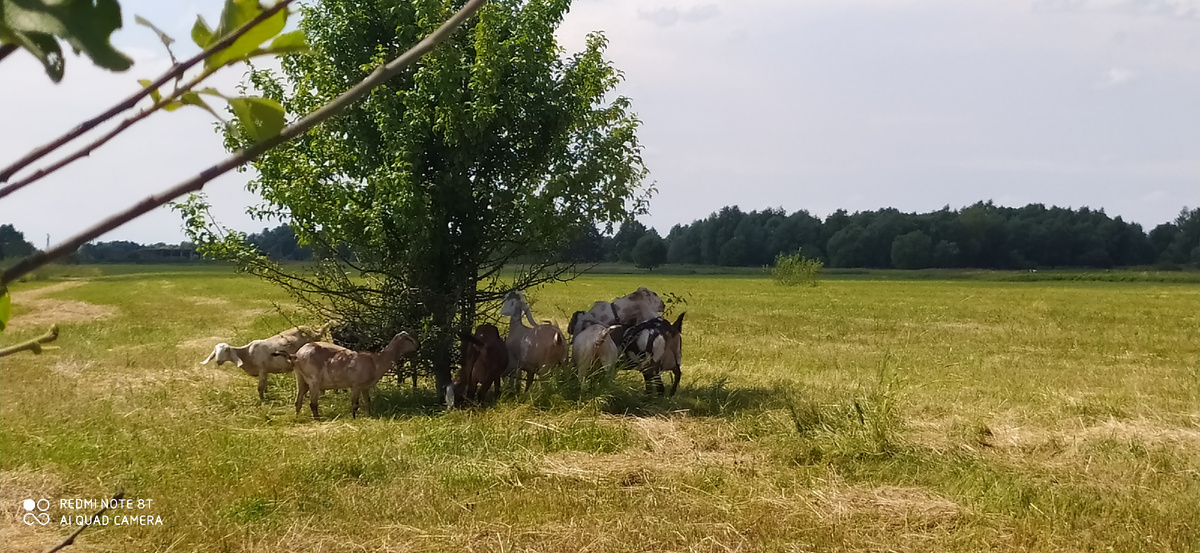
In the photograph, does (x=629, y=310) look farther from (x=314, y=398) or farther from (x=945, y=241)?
(x=945, y=241)

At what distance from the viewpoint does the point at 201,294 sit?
33156mm

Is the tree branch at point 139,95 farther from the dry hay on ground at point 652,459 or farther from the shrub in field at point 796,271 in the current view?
the shrub in field at point 796,271

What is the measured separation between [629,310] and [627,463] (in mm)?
3495

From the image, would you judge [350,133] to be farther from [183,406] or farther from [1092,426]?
[1092,426]

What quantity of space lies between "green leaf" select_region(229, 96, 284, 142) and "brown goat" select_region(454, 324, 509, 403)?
26.0ft

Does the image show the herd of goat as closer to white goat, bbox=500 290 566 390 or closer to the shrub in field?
white goat, bbox=500 290 566 390

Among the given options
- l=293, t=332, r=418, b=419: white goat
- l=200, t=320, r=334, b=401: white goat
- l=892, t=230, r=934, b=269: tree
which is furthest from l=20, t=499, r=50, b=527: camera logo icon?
l=892, t=230, r=934, b=269: tree

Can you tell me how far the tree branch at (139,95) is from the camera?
1.70 ft

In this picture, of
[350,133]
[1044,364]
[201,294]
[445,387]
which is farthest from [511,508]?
[201,294]

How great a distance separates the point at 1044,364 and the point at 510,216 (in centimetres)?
863

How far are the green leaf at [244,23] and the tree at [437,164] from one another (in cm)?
787

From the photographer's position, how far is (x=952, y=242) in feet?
260

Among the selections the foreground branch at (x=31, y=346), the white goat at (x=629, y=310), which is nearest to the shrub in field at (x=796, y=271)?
the white goat at (x=629, y=310)

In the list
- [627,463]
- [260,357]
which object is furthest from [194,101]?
[260,357]
